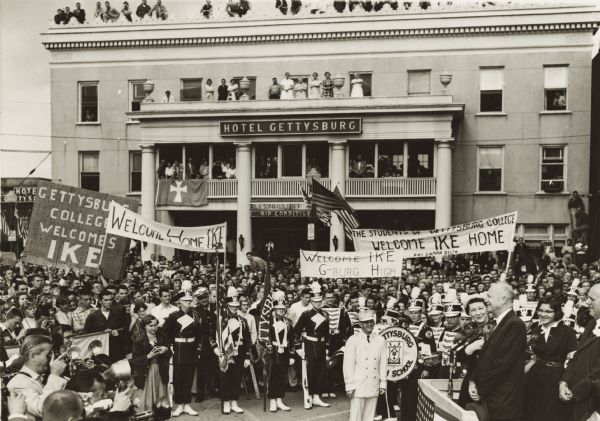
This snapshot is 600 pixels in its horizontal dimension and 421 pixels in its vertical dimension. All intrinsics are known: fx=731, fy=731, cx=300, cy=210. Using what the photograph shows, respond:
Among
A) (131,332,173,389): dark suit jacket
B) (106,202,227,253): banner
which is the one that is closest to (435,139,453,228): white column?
(106,202,227,253): banner

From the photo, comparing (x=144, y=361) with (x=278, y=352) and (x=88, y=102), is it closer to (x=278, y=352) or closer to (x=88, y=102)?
(x=278, y=352)

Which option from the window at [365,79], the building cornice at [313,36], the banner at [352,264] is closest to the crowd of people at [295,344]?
the banner at [352,264]

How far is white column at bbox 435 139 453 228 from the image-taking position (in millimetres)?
27844

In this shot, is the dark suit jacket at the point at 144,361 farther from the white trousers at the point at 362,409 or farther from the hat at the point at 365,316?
the hat at the point at 365,316

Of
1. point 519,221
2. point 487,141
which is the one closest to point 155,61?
point 487,141

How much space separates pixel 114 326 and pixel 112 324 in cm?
5

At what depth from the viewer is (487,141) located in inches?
1196

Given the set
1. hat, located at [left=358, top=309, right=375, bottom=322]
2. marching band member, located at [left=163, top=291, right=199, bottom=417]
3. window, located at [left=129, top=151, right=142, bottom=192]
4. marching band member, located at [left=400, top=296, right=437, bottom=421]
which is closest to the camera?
hat, located at [left=358, top=309, right=375, bottom=322]

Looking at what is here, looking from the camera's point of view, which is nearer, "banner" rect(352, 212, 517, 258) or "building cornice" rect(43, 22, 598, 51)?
"banner" rect(352, 212, 517, 258)

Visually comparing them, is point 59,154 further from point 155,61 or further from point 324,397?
point 324,397

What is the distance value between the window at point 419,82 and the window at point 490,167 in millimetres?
3592

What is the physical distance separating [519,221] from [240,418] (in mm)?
21012

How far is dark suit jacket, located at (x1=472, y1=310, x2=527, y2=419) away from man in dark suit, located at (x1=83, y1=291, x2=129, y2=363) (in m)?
7.11

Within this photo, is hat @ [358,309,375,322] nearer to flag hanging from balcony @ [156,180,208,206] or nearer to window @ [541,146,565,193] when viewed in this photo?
flag hanging from balcony @ [156,180,208,206]
